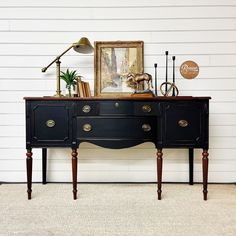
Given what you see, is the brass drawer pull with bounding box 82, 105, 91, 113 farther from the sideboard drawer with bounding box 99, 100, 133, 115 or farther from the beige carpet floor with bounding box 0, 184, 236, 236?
the beige carpet floor with bounding box 0, 184, 236, 236

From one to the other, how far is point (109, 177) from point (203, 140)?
0.99 metres

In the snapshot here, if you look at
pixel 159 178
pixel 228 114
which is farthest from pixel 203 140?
pixel 228 114

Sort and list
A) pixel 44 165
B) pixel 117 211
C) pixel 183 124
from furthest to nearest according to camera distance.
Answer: pixel 44 165 < pixel 183 124 < pixel 117 211

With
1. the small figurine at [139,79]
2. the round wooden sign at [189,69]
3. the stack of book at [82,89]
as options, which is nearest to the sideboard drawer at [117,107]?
the small figurine at [139,79]

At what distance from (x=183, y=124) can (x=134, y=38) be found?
1003mm

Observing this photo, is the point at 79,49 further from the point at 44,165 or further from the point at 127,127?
the point at 44,165

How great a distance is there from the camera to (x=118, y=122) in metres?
2.00

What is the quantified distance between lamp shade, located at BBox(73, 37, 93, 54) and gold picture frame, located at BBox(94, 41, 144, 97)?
4.9 inches

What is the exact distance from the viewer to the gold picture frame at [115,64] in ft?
8.06

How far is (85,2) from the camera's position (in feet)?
8.15

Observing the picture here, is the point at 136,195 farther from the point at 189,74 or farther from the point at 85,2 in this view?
the point at 85,2

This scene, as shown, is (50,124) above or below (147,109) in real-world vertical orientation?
below

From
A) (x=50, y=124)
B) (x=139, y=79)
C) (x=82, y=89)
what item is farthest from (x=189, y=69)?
(x=50, y=124)

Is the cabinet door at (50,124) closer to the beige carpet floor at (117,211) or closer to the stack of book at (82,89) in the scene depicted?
the stack of book at (82,89)
